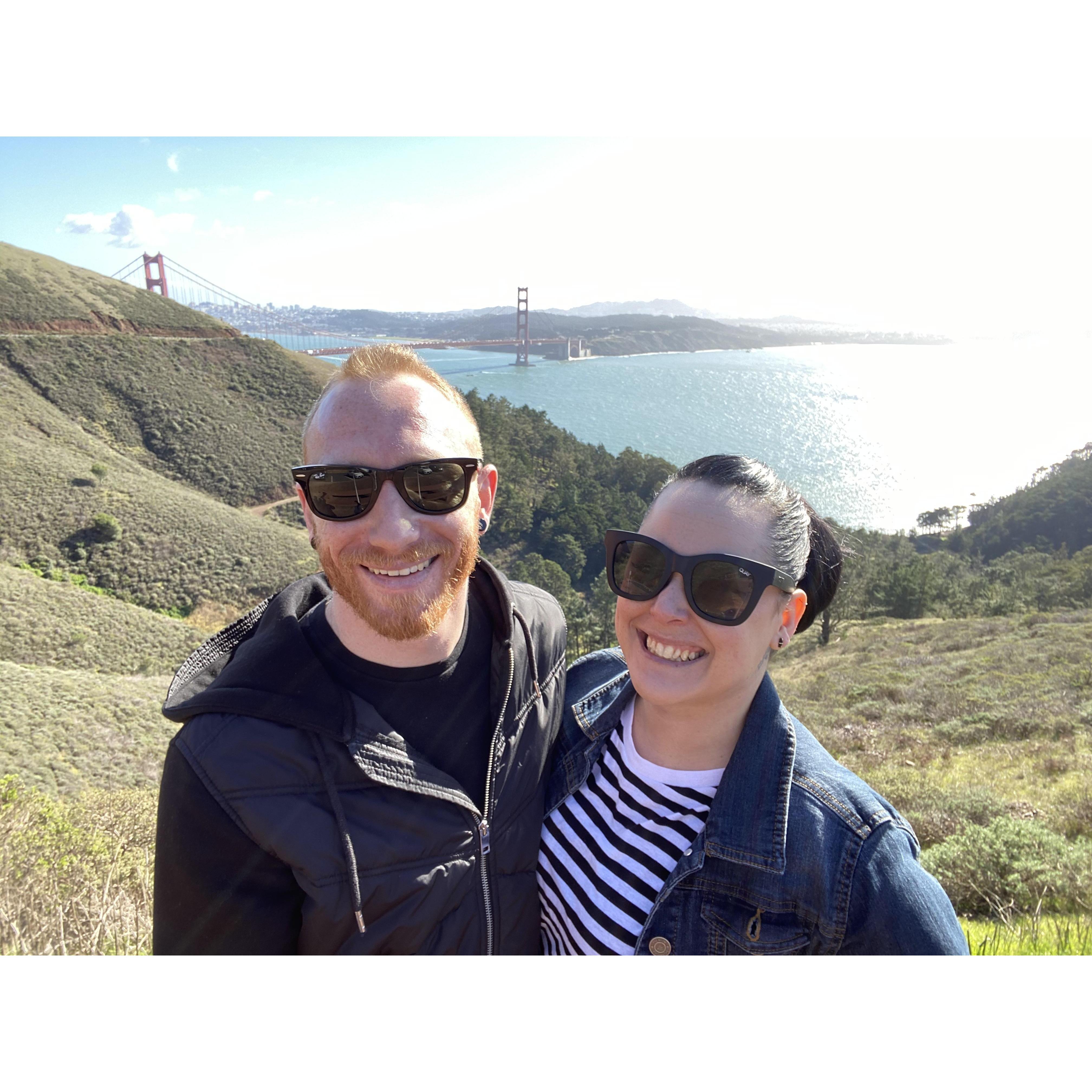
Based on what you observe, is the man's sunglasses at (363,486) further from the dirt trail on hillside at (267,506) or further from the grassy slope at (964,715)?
the dirt trail on hillside at (267,506)

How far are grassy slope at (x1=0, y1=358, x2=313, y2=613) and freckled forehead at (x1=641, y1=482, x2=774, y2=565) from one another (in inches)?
1064

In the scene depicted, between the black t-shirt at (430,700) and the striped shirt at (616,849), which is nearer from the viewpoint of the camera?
the striped shirt at (616,849)

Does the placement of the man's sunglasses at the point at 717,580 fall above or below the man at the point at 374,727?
above

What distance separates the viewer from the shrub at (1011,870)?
372cm

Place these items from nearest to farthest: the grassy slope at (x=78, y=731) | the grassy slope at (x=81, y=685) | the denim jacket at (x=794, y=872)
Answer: the denim jacket at (x=794, y=872), the grassy slope at (x=78, y=731), the grassy slope at (x=81, y=685)

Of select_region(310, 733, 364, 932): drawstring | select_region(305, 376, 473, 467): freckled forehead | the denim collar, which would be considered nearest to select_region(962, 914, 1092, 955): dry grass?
the denim collar

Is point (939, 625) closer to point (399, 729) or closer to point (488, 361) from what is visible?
point (399, 729)

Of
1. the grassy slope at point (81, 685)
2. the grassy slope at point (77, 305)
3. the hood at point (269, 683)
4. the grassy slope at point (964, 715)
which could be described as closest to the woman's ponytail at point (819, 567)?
the hood at point (269, 683)

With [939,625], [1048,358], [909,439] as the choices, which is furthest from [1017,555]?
[1048,358]

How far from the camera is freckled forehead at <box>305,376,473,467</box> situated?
156 centimetres

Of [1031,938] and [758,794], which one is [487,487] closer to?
[758,794]

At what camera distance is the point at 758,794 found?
1.33 meters
